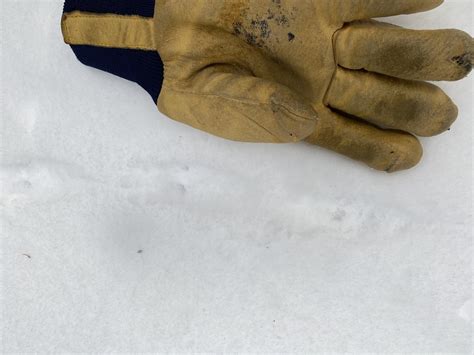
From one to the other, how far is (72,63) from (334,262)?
0.58 metres

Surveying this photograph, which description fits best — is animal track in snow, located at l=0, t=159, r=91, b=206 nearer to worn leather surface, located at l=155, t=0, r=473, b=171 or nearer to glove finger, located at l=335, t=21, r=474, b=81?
worn leather surface, located at l=155, t=0, r=473, b=171

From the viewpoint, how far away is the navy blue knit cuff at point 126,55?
2.54 ft

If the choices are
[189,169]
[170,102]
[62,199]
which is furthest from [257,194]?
[62,199]

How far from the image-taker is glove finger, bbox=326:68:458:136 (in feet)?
2.60

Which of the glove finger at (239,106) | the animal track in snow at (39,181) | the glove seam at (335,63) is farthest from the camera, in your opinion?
the animal track in snow at (39,181)

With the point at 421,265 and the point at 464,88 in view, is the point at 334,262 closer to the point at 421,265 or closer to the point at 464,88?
the point at 421,265

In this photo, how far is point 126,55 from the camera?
81 centimetres

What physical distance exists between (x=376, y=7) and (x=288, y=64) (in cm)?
15

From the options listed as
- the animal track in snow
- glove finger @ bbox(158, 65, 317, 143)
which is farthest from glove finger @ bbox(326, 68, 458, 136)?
the animal track in snow

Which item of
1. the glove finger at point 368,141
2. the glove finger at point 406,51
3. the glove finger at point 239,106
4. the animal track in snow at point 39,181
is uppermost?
the glove finger at point 406,51

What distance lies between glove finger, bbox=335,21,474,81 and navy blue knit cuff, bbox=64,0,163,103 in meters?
0.28

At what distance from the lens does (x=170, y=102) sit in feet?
2.53

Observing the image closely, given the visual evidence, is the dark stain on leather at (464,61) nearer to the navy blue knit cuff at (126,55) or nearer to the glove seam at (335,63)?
the glove seam at (335,63)

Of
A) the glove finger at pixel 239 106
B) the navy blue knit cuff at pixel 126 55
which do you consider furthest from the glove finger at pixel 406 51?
the navy blue knit cuff at pixel 126 55
